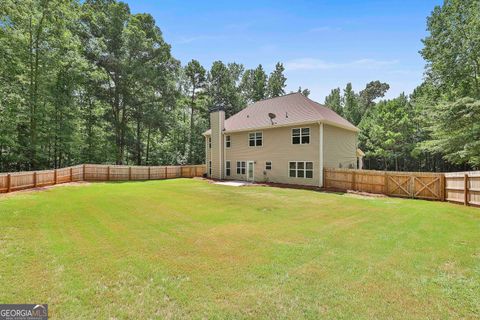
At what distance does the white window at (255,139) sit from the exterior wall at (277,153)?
0.95ft

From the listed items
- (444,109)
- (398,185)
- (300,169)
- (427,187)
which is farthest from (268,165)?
(444,109)

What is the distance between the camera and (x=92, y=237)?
20.2ft

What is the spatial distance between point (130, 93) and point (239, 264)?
28584 millimetres

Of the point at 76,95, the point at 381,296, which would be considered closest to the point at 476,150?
the point at 381,296

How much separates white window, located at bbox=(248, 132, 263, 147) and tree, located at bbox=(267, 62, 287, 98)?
76.4 feet

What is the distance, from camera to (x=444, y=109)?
57.1 feet

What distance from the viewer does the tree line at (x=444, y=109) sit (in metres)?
17.0

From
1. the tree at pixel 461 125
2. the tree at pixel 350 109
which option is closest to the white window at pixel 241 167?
the tree at pixel 461 125

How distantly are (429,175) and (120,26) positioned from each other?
31.8 metres

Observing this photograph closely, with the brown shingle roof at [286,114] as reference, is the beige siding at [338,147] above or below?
below

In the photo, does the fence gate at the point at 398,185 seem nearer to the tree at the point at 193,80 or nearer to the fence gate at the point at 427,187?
the fence gate at the point at 427,187

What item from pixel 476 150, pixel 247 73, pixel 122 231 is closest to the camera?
pixel 122 231

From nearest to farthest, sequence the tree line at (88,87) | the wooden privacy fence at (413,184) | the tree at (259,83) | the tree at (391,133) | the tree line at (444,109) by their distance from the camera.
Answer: the wooden privacy fence at (413,184) < the tree line at (444,109) < the tree line at (88,87) < the tree at (391,133) < the tree at (259,83)

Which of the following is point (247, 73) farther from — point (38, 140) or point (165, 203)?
point (165, 203)
